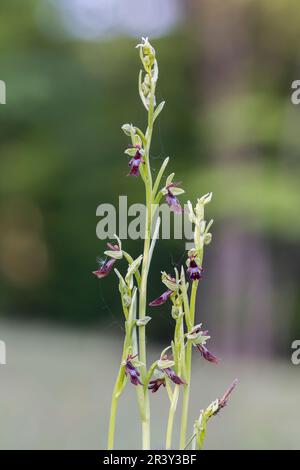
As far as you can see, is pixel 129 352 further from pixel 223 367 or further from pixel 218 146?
pixel 218 146

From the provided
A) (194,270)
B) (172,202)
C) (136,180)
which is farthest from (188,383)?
(136,180)

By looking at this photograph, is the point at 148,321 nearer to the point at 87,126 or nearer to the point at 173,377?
the point at 173,377

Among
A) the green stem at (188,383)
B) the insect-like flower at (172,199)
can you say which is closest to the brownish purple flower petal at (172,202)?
the insect-like flower at (172,199)

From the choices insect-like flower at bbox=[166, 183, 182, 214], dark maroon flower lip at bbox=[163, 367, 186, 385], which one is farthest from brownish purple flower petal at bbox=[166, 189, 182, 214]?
dark maroon flower lip at bbox=[163, 367, 186, 385]

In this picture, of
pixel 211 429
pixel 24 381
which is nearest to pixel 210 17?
pixel 24 381

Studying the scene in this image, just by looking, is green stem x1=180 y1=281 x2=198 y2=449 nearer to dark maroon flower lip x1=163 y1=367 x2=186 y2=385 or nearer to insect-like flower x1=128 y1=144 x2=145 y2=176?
dark maroon flower lip x1=163 y1=367 x2=186 y2=385
